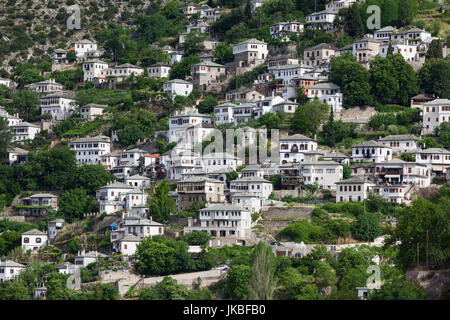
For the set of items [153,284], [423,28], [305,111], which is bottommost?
[153,284]

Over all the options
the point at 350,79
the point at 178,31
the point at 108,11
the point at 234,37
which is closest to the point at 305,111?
the point at 350,79

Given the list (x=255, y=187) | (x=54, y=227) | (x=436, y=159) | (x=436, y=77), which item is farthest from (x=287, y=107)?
(x=54, y=227)

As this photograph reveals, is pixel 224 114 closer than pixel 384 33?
Yes

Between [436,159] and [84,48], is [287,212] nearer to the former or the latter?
[436,159]

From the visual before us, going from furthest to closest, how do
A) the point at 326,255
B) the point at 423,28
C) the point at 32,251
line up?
the point at 423,28 < the point at 32,251 < the point at 326,255

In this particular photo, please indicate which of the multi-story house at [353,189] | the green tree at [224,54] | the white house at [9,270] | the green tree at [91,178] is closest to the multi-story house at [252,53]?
the green tree at [224,54]
